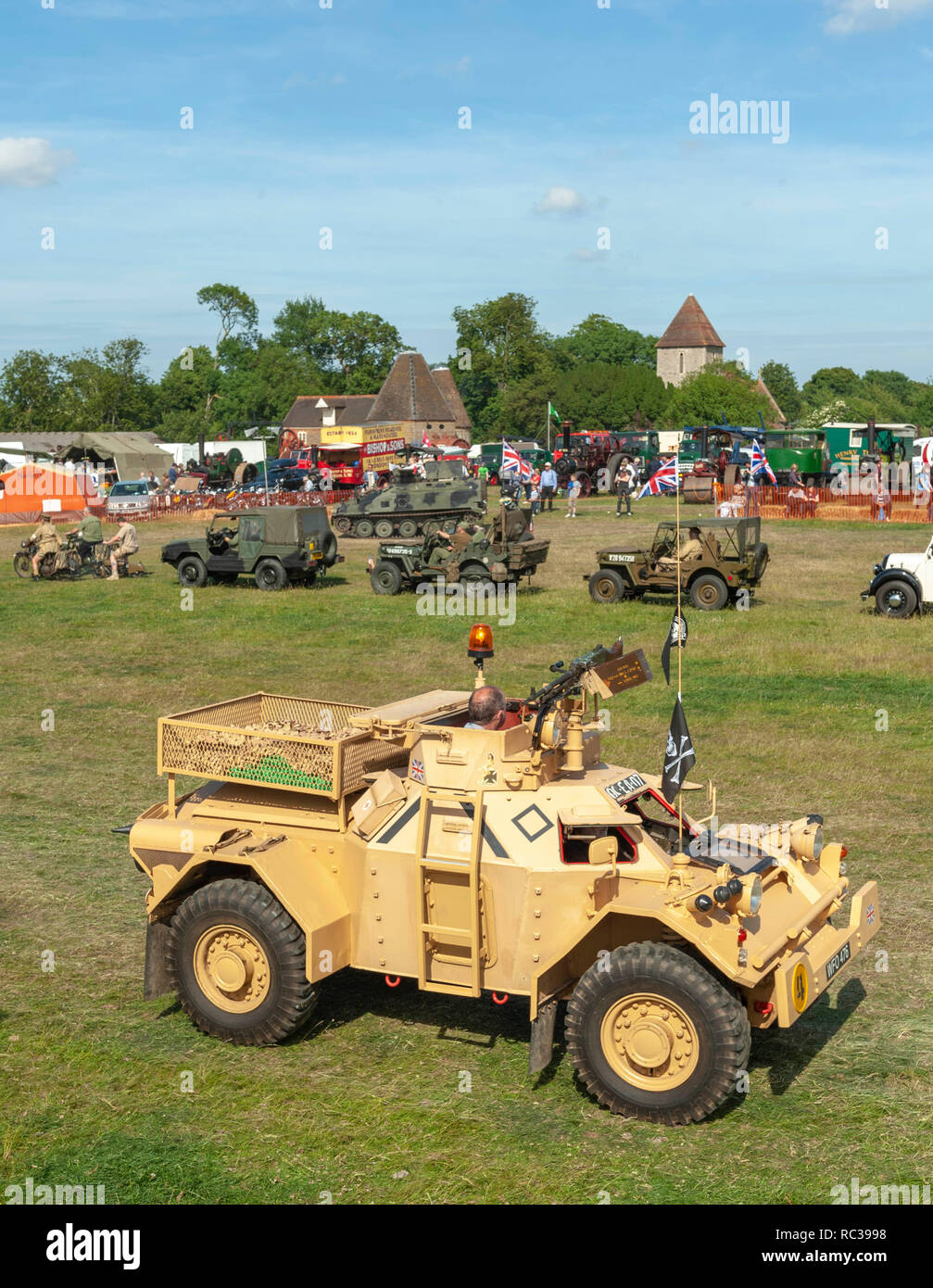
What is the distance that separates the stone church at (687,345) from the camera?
11062 cm

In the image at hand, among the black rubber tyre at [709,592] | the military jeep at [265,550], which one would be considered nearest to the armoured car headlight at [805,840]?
the black rubber tyre at [709,592]

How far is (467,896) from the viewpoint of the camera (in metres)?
7.19

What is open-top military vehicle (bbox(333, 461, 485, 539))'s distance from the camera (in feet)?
119

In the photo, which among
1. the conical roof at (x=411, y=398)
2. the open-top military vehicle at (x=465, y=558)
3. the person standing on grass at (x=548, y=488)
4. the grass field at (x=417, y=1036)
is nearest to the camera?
the grass field at (x=417, y=1036)

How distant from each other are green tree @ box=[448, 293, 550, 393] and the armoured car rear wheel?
78.9m

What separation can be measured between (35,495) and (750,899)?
160 feet

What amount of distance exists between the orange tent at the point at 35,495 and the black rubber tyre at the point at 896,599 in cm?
3299

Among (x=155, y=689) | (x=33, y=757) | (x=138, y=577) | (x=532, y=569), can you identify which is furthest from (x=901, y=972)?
(x=138, y=577)

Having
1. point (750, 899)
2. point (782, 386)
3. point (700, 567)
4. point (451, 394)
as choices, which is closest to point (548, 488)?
point (700, 567)

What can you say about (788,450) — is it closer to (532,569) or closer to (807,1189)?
(532,569)

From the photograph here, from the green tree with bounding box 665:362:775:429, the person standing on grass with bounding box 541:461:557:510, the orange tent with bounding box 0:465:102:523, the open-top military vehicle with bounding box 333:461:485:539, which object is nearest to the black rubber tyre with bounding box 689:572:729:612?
the open-top military vehicle with bounding box 333:461:485:539

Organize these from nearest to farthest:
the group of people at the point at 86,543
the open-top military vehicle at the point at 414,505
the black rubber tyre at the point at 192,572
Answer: the black rubber tyre at the point at 192,572 < the group of people at the point at 86,543 < the open-top military vehicle at the point at 414,505

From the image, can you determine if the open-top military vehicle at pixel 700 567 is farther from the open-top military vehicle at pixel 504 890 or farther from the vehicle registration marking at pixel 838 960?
the vehicle registration marking at pixel 838 960

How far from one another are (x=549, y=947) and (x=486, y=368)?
10132cm
